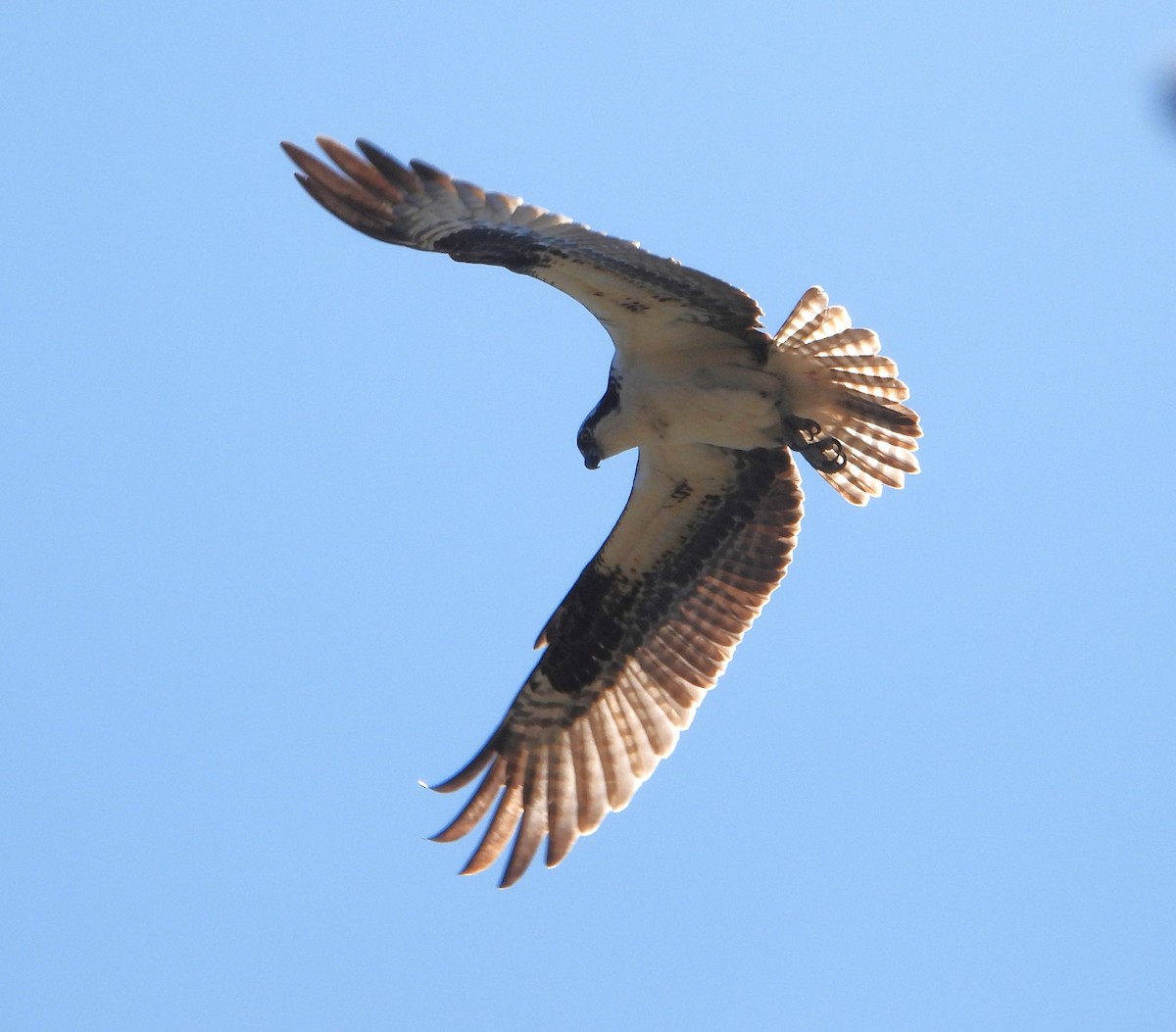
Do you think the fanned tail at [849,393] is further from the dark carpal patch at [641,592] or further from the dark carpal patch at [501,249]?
the dark carpal patch at [501,249]

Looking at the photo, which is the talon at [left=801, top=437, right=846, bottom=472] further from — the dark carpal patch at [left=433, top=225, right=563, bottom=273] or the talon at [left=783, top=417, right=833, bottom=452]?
the dark carpal patch at [left=433, top=225, right=563, bottom=273]

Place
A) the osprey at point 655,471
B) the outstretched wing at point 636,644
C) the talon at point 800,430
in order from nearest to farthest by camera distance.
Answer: the osprey at point 655,471, the talon at point 800,430, the outstretched wing at point 636,644

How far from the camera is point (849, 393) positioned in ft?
26.5

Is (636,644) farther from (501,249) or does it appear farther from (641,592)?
(501,249)

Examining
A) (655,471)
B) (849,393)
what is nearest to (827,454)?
(849,393)

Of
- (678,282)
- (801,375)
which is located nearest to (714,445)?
(801,375)

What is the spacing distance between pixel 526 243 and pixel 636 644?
2388 mm

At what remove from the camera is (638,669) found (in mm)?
8688

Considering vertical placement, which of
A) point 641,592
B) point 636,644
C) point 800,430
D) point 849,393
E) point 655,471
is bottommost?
point 636,644

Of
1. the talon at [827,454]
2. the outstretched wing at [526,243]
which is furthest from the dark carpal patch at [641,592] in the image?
the outstretched wing at [526,243]

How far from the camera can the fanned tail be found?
26.1ft

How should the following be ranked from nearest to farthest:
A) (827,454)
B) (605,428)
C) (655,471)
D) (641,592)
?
(605,428)
(827,454)
(655,471)
(641,592)

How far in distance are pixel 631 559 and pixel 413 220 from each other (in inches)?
79.8

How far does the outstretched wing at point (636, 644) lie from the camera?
836 centimetres
